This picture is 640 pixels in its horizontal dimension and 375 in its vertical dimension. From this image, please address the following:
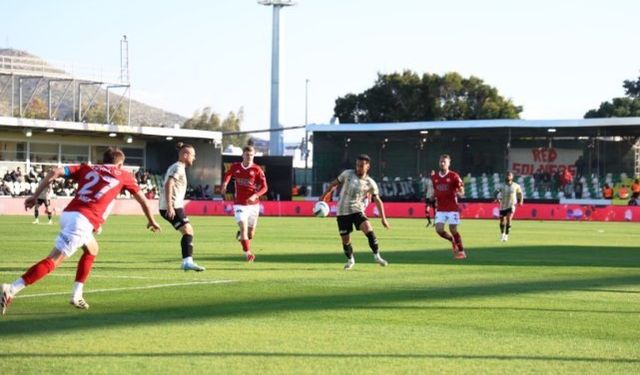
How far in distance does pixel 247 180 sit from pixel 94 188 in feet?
30.5

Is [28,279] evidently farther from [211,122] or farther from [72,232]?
[211,122]

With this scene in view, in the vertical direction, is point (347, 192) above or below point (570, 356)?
above

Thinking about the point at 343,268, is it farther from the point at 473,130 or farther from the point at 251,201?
the point at 473,130

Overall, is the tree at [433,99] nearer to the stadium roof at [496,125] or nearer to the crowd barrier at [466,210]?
the stadium roof at [496,125]

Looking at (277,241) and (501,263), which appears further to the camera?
(277,241)

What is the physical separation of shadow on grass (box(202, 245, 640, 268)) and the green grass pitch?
0.13 metres

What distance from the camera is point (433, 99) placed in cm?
10750

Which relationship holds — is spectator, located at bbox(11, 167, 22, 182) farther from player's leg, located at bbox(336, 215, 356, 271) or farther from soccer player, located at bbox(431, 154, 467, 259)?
player's leg, located at bbox(336, 215, 356, 271)

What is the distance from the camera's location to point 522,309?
503 inches

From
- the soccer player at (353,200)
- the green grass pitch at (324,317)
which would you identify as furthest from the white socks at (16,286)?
the soccer player at (353,200)

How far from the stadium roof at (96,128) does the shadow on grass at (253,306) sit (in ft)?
169

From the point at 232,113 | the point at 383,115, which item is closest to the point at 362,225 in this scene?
the point at 383,115

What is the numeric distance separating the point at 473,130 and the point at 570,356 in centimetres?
5999

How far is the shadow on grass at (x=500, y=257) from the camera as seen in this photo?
70.1 feet
